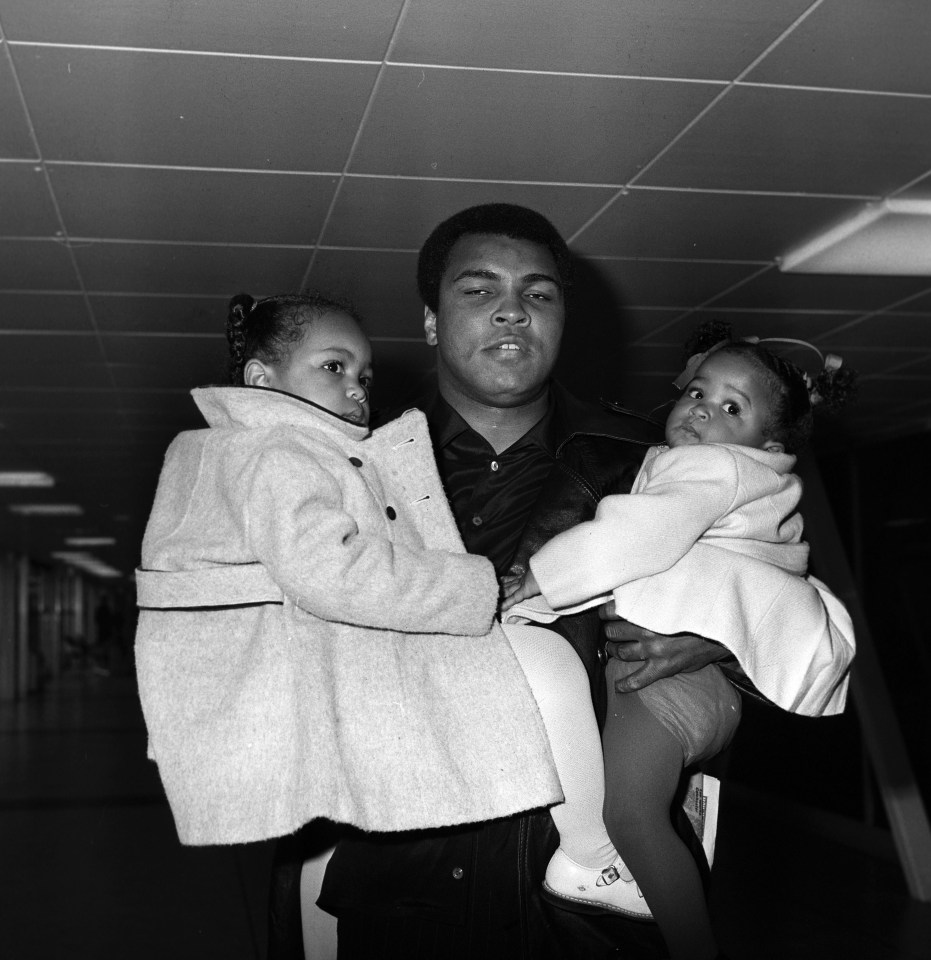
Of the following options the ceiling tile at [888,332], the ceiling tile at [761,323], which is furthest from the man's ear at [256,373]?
the ceiling tile at [888,332]

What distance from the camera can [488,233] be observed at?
2104mm

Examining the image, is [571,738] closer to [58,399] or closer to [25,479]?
[58,399]

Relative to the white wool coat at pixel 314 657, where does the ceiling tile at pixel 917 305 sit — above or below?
above

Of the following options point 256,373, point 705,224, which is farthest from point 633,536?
point 705,224

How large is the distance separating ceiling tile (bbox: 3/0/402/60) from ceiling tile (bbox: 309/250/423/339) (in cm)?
160

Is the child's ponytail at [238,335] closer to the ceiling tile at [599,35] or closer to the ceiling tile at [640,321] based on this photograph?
the ceiling tile at [599,35]

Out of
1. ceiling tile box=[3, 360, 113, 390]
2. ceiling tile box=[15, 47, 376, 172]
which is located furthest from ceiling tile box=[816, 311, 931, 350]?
ceiling tile box=[3, 360, 113, 390]

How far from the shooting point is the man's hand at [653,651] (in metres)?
1.80

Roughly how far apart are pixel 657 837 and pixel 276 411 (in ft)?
2.66

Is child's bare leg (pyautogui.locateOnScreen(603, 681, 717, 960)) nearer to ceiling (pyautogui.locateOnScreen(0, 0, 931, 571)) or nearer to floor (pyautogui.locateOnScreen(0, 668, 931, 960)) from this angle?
ceiling (pyautogui.locateOnScreen(0, 0, 931, 571))

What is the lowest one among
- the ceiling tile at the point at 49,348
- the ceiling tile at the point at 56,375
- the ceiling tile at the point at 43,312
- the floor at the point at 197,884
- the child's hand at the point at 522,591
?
the floor at the point at 197,884

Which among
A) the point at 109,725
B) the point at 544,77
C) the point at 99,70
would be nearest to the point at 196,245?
the point at 99,70

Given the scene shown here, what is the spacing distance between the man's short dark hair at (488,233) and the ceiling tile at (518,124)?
4.55ft

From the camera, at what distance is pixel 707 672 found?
1.90 meters
